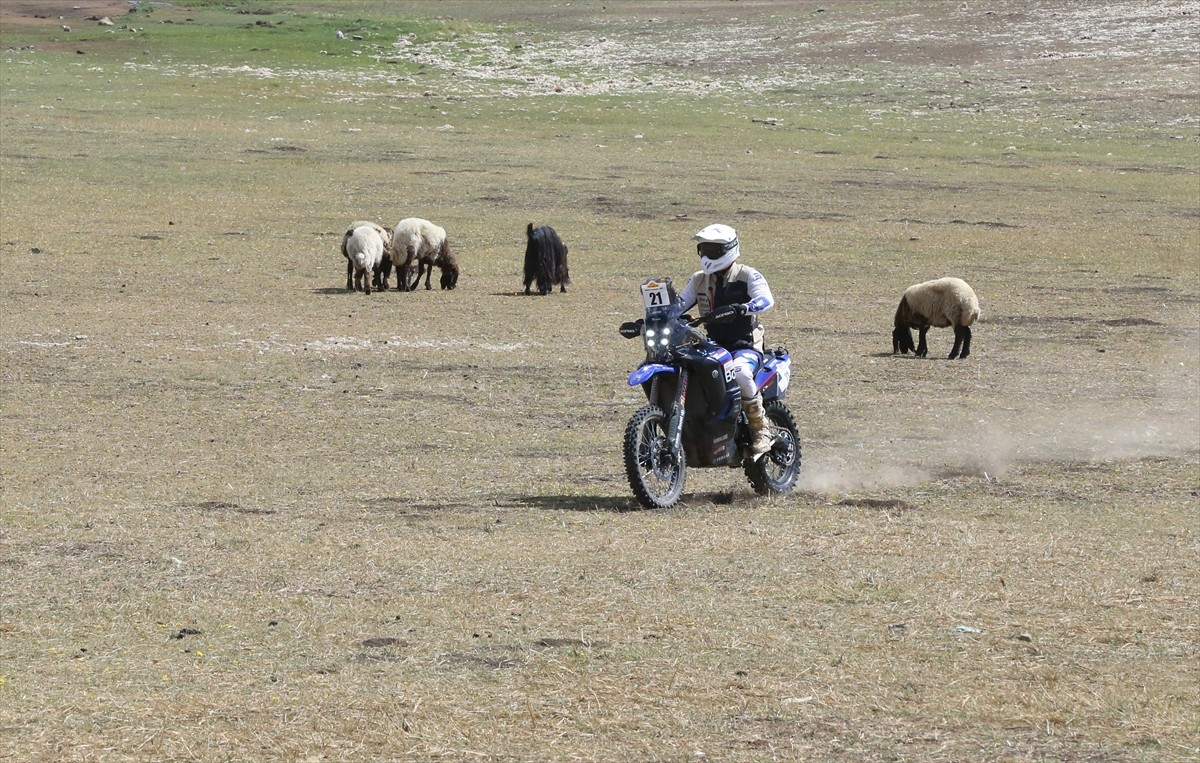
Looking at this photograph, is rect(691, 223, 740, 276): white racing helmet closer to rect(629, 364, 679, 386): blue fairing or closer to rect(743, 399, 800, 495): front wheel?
rect(629, 364, 679, 386): blue fairing

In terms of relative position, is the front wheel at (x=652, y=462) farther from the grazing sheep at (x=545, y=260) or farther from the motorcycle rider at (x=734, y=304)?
the grazing sheep at (x=545, y=260)

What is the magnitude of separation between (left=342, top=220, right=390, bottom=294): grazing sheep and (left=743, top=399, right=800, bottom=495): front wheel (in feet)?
35.8

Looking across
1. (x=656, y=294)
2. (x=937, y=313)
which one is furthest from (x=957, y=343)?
(x=656, y=294)

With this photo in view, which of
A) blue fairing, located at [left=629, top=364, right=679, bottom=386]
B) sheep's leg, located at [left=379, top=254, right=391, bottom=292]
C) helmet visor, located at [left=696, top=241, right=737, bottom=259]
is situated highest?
helmet visor, located at [left=696, top=241, right=737, bottom=259]

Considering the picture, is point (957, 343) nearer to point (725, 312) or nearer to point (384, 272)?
point (384, 272)

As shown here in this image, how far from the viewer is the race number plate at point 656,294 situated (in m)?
9.33

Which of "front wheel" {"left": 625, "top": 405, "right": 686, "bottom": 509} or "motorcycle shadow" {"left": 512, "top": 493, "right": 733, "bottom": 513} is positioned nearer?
"front wheel" {"left": 625, "top": 405, "right": 686, "bottom": 509}

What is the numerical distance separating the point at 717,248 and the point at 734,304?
0.34 m

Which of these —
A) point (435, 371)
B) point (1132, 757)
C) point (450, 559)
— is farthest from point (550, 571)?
point (435, 371)

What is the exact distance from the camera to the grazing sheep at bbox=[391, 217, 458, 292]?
70.0ft

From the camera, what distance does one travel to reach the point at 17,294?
18.8 m

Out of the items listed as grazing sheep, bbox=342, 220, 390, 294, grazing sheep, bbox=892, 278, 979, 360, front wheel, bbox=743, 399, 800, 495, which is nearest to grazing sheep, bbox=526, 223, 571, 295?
grazing sheep, bbox=342, 220, 390, 294

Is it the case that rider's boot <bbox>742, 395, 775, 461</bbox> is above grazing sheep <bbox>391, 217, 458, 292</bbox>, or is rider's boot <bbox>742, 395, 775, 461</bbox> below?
above

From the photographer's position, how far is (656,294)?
30.7 feet
